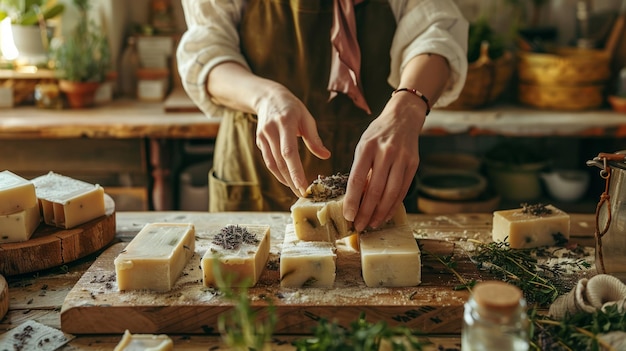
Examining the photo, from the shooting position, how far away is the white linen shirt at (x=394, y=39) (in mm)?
2141

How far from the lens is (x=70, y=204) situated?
6.02 ft

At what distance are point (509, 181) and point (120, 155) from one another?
7.10 feet

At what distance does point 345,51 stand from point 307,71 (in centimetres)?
18

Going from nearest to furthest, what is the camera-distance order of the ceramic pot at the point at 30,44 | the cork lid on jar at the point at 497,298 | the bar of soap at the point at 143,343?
1. the cork lid on jar at the point at 497,298
2. the bar of soap at the point at 143,343
3. the ceramic pot at the point at 30,44

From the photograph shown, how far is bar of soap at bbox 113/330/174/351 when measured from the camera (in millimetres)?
1307

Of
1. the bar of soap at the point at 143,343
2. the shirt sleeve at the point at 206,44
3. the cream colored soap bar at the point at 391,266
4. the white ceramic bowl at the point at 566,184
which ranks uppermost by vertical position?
the shirt sleeve at the point at 206,44

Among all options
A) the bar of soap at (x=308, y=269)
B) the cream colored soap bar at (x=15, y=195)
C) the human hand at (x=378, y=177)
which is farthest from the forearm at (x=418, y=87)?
the cream colored soap bar at (x=15, y=195)

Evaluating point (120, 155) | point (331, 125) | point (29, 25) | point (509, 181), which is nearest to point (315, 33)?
point (331, 125)

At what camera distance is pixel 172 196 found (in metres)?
3.74

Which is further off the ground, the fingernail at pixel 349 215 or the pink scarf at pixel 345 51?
the pink scarf at pixel 345 51

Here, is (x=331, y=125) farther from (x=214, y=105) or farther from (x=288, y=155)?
(x=288, y=155)

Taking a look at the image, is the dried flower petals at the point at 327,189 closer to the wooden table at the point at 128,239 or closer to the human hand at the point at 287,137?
the human hand at the point at 287,137

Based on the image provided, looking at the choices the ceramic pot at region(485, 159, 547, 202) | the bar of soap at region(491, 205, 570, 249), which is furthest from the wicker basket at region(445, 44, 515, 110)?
the bar of soap at region(491, 205, 570, 249)

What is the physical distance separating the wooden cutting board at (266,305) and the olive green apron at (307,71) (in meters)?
Result: 0.85
